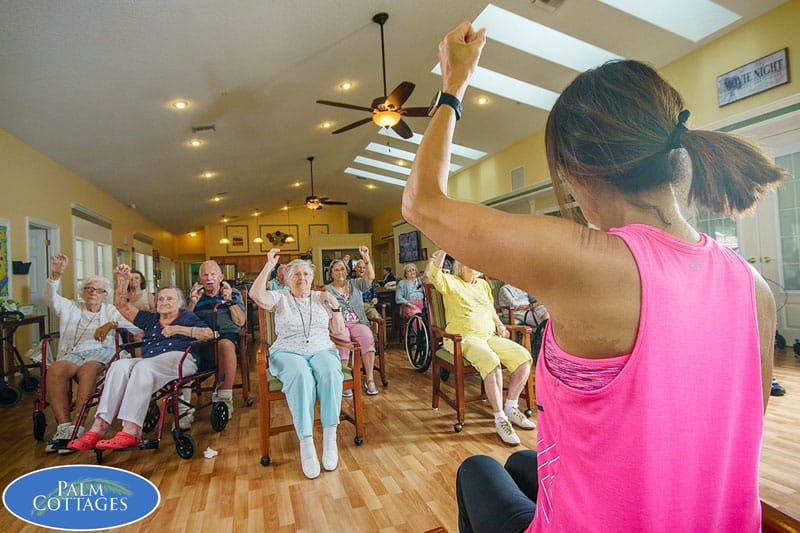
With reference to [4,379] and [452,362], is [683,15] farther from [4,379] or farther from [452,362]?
[4,379]

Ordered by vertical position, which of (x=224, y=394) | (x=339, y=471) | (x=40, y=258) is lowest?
(x=339, y=471)

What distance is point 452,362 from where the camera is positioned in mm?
3008

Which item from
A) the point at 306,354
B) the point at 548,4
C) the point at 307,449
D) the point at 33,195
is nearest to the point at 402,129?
the point at 548,4

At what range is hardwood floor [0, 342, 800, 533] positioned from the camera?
6.07 feet

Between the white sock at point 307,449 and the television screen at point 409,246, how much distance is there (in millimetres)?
9338

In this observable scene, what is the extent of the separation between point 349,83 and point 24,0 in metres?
3.45

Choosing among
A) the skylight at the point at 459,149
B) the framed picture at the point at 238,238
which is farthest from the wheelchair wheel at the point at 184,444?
the framed picture at the point at 238,238

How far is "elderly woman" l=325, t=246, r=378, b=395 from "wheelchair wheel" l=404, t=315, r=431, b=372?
1.92 feet

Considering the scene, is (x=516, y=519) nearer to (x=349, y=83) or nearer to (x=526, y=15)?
(x=526, y=15)

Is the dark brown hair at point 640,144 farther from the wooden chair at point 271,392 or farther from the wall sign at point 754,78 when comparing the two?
the wall sign at point 754,78

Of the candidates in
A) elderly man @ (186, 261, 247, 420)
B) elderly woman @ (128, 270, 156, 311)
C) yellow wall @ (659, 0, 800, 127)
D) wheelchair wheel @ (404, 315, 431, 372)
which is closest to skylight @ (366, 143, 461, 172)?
yellow wall @ (659, 0, 800, 127)

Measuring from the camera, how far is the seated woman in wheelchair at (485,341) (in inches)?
109

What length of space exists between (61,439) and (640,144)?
340 centimetres

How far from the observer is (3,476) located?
2.31 meters
